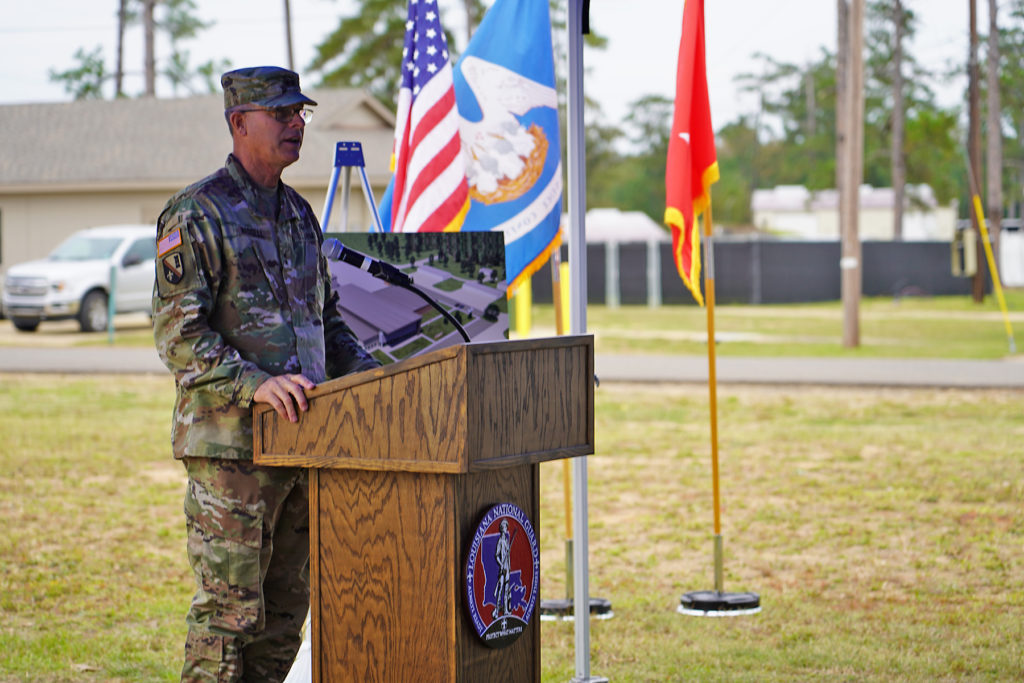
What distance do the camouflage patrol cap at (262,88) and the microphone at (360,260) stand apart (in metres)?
0.40

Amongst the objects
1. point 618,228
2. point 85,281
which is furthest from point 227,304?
point 618,228

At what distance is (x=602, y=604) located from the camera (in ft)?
19.6

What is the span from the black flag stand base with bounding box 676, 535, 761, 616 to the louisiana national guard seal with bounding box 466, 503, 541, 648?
282 centimetres

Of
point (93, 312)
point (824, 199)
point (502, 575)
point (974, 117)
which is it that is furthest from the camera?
point (824, 199)

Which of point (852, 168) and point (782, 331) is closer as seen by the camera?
point (852, 168)

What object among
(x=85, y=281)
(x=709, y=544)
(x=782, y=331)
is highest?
(x=85, y=281)

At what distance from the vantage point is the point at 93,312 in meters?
24.0

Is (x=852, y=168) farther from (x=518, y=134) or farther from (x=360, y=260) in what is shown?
(x=360, y=260)

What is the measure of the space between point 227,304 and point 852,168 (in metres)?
17.4

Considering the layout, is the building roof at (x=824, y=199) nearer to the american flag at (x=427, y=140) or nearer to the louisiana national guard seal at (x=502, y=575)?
the american flag at (x=427, y=140)

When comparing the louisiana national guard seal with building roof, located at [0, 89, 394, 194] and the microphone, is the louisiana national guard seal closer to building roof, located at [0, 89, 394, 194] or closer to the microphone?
the microphone

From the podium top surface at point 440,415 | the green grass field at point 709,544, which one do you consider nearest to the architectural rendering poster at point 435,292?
the podium top surface at point 440,415

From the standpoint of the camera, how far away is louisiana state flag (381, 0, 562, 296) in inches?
214

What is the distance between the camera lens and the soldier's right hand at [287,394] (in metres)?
3.08
